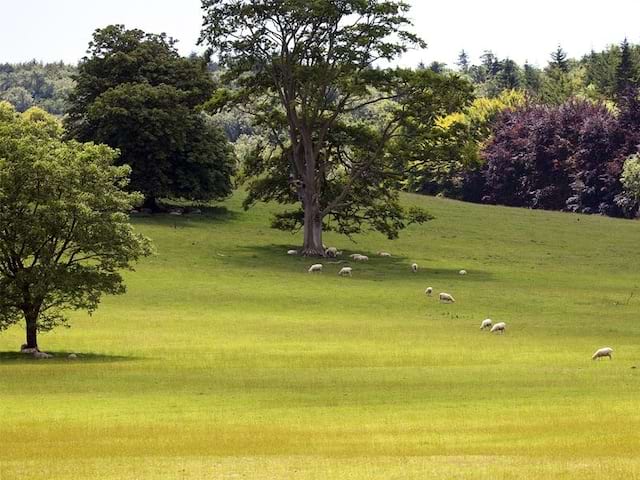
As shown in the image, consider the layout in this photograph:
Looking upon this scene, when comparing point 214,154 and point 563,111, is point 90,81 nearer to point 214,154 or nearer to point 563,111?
point 214,154

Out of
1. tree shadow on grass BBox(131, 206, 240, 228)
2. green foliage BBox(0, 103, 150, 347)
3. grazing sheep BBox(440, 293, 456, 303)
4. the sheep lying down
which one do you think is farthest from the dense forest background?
green foliage BBox(0, 103, 150, 347)

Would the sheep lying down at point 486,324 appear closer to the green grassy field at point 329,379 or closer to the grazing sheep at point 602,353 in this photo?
the green grassy field at point 329,379

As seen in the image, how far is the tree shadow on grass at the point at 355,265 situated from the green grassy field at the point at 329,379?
271 mm

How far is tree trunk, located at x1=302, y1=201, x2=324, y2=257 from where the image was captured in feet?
269

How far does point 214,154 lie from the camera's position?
93688mm

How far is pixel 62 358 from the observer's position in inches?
1590

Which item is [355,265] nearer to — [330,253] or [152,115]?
[330,253]

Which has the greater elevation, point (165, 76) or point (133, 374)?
point (165, 76)

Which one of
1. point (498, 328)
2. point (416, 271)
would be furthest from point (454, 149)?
point (498, 328)

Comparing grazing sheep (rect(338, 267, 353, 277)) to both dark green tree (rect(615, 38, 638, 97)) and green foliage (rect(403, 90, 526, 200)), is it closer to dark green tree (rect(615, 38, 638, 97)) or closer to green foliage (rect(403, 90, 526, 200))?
green foliage (rect(403, 90, 526, 200))

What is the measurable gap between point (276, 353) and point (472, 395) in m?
11.1

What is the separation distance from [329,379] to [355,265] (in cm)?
4335

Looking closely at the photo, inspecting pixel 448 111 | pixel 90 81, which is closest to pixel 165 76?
pixel 90 81

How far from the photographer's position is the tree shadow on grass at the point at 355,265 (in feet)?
241
